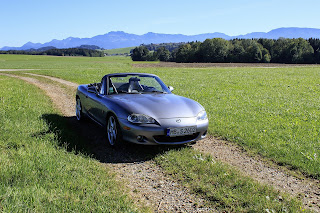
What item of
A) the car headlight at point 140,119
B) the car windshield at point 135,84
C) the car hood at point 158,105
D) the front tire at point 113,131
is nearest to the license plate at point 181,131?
the car hood at point 158,105

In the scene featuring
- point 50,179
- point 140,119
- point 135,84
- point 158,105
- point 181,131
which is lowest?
point 50,179

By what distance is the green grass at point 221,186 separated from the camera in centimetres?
364

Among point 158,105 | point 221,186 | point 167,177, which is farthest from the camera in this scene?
point 158,105

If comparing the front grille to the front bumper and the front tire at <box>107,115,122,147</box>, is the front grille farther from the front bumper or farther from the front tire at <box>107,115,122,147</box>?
the front tire at <box>107,115,122,147</box>

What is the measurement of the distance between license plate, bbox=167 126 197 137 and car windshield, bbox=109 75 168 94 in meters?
1.84

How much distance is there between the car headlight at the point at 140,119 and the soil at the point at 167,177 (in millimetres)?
748

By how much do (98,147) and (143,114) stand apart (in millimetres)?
1455

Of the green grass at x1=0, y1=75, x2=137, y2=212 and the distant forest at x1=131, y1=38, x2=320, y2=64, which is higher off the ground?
the distant forest at x1=131, y1=38, x2=320, y2=64

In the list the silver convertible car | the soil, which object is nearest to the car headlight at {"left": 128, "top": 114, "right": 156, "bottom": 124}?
the silver convertible car

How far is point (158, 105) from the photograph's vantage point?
568cm

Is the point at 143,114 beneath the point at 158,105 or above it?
beneath

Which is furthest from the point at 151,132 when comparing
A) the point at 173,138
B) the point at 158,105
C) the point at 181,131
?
the point at 158,105

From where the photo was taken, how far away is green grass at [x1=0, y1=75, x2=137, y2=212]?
10.8ft

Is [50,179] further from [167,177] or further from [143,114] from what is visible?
[143,114]
